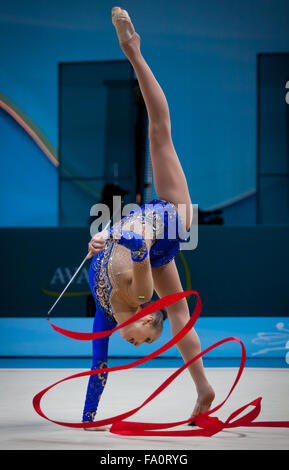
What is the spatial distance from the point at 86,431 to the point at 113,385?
1077 millimetres

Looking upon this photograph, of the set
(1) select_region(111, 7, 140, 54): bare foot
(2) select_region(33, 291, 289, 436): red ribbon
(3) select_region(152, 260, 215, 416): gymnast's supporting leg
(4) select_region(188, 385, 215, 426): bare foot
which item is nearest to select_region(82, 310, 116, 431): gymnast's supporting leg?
(2) select_region(33, 291, 289, 436): red ribbon

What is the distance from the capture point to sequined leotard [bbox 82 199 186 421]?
87.9 inches

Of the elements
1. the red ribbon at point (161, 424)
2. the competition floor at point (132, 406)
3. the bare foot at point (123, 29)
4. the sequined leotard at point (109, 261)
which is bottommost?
the competition floor at point (132, 406)

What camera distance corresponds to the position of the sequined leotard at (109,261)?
2232 mm

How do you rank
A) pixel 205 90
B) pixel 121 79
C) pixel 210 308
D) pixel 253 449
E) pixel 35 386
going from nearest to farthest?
1. pixel 253 449
2. pixel 35 386
3. pixel 210 308
4. pixel 121 79
5. pixel 205 90

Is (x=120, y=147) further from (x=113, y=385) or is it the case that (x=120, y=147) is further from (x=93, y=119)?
(x=113, y=385)

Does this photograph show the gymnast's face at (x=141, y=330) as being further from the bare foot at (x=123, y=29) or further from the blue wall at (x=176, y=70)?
the blue wall at (x=176, y=70)

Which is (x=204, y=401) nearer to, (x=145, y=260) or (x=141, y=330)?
(x=141, y=330)

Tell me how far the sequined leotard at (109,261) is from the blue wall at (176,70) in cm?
420

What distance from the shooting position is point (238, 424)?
217cm

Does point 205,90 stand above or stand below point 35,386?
above

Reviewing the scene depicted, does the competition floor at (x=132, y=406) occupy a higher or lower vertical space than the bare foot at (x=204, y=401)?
lower

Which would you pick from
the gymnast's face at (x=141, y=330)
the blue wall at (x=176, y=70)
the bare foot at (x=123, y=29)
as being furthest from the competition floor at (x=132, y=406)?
the blue wall at (x=176, y=70)

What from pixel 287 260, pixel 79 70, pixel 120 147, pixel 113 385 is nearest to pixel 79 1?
pixel 79 70
